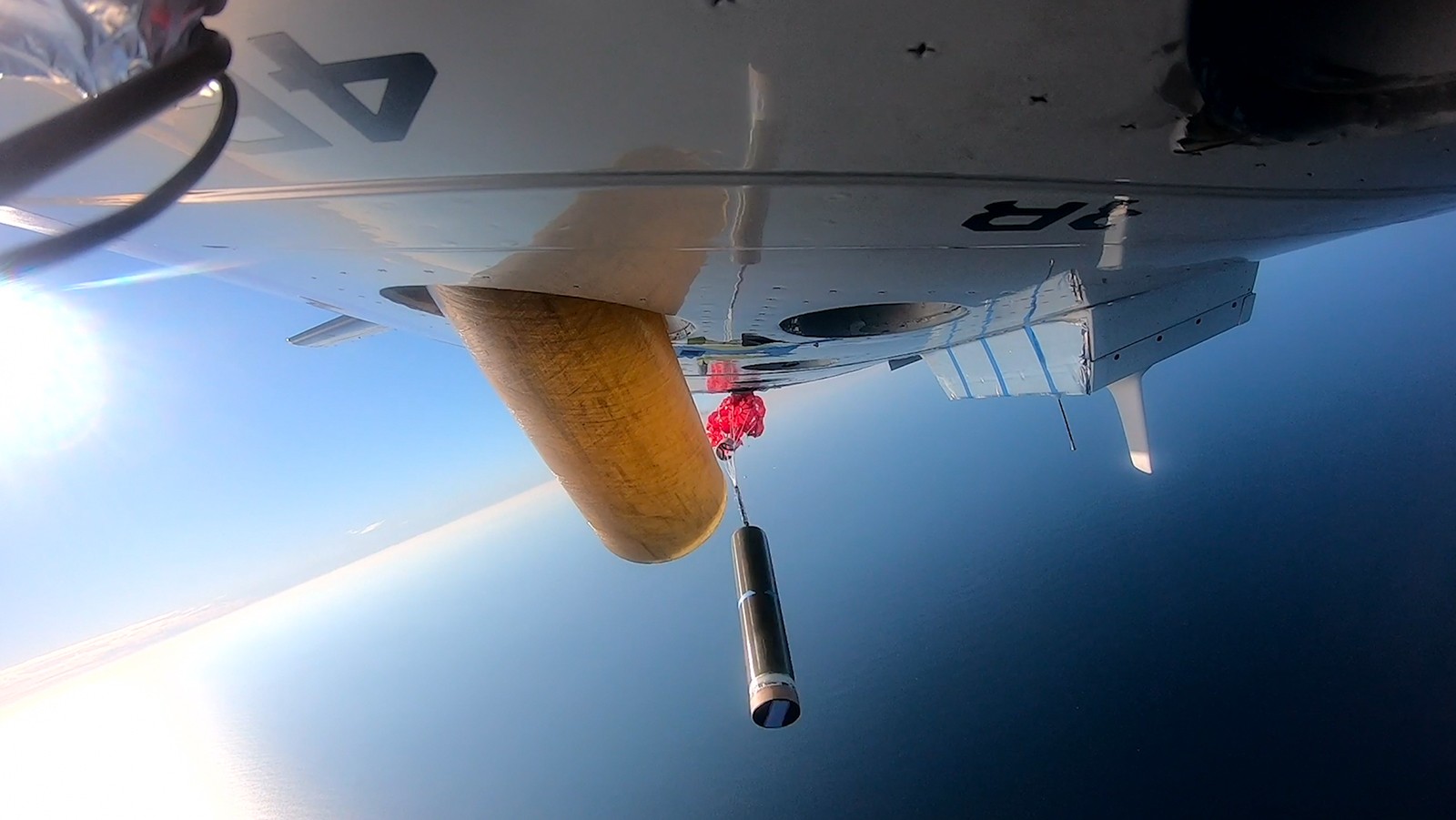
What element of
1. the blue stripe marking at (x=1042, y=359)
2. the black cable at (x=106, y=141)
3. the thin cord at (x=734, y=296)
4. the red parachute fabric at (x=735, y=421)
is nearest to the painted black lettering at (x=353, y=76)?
the black cable at (x=106, y=141)

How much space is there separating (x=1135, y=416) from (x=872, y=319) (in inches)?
108

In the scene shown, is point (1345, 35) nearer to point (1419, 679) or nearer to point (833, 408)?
point (1419, 679)

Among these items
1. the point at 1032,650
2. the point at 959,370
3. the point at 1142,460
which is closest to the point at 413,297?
the point at 959,370

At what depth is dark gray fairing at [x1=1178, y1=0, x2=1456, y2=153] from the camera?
3.41 ft

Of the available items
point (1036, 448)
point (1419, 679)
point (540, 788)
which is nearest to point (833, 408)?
point (1036, 448)

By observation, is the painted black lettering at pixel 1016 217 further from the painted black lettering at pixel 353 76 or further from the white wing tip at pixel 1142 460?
the white wing tip at pixel 1142 460

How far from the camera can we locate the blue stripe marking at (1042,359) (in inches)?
144

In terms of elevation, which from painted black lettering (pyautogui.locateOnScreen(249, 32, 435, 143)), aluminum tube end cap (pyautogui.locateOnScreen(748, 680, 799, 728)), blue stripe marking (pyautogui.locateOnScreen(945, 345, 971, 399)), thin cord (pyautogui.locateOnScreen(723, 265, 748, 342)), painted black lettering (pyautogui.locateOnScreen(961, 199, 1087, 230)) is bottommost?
aluminum tube end cap (pyautogui.locateOnScreen(748, 680, 799, 728))

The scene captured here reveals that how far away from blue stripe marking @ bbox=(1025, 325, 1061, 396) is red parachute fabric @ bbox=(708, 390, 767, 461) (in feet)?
7.91

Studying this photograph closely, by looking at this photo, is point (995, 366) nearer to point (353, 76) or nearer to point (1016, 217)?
point (1016, 217)

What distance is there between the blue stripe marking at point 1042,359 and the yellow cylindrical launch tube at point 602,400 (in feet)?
6.53

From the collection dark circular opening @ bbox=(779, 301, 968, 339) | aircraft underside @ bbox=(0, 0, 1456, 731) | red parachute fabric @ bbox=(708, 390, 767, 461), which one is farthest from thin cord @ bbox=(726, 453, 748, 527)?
aircraft underside @ bbox=(0, 0, 1456, 731)

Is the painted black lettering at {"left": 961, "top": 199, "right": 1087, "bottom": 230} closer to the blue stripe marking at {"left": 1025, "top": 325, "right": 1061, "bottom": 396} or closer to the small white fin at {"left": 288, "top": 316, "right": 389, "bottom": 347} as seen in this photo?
the blue stripe marking at {"left": 1025, "top": 325, "right": 1061, "bottom": 396}

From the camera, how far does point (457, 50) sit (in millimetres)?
972
